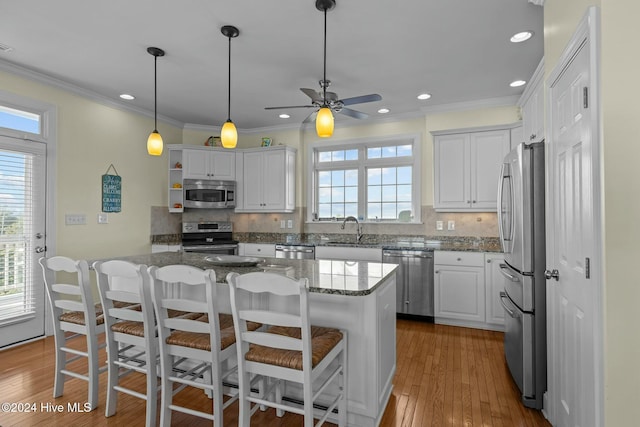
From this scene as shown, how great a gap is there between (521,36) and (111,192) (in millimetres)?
4629

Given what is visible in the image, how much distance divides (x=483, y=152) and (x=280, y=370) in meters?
3.65

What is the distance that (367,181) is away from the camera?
5.23m

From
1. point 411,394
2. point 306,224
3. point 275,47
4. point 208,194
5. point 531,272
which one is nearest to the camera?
point 531,272

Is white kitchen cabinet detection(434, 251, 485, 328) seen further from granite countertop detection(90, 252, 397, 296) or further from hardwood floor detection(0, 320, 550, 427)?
granite countertop detection(90, 252, 397, 296)

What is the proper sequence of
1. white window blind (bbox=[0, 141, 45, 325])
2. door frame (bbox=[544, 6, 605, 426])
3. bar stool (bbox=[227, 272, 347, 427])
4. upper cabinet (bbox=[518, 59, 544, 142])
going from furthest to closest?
white window blind (bbox=[0, 141, 45, 325]), upper cabinet (bbox=[518, 59, 544, 142]), bar stool (bbox=[227, 272, 347, 427]), door frame (bbox=[544, 6, 605, 426])

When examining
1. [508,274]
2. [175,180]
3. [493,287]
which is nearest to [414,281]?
[493,287]

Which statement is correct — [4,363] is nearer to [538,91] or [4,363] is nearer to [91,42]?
[91,42]

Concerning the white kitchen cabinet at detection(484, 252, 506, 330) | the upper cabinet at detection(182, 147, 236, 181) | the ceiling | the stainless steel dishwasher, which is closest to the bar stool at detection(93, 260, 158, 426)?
the ceiling

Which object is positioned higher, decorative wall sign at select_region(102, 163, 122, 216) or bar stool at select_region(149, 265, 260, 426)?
decorative wall sign at select_region(102, 163, 122, 216)

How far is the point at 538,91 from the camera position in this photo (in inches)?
122

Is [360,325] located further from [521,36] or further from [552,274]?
[521,36]

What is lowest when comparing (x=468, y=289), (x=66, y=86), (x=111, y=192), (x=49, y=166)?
(x=468, y=289)

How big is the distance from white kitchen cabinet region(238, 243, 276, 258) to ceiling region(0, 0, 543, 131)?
2.04 metres

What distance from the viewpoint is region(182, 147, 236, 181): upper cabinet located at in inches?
197
